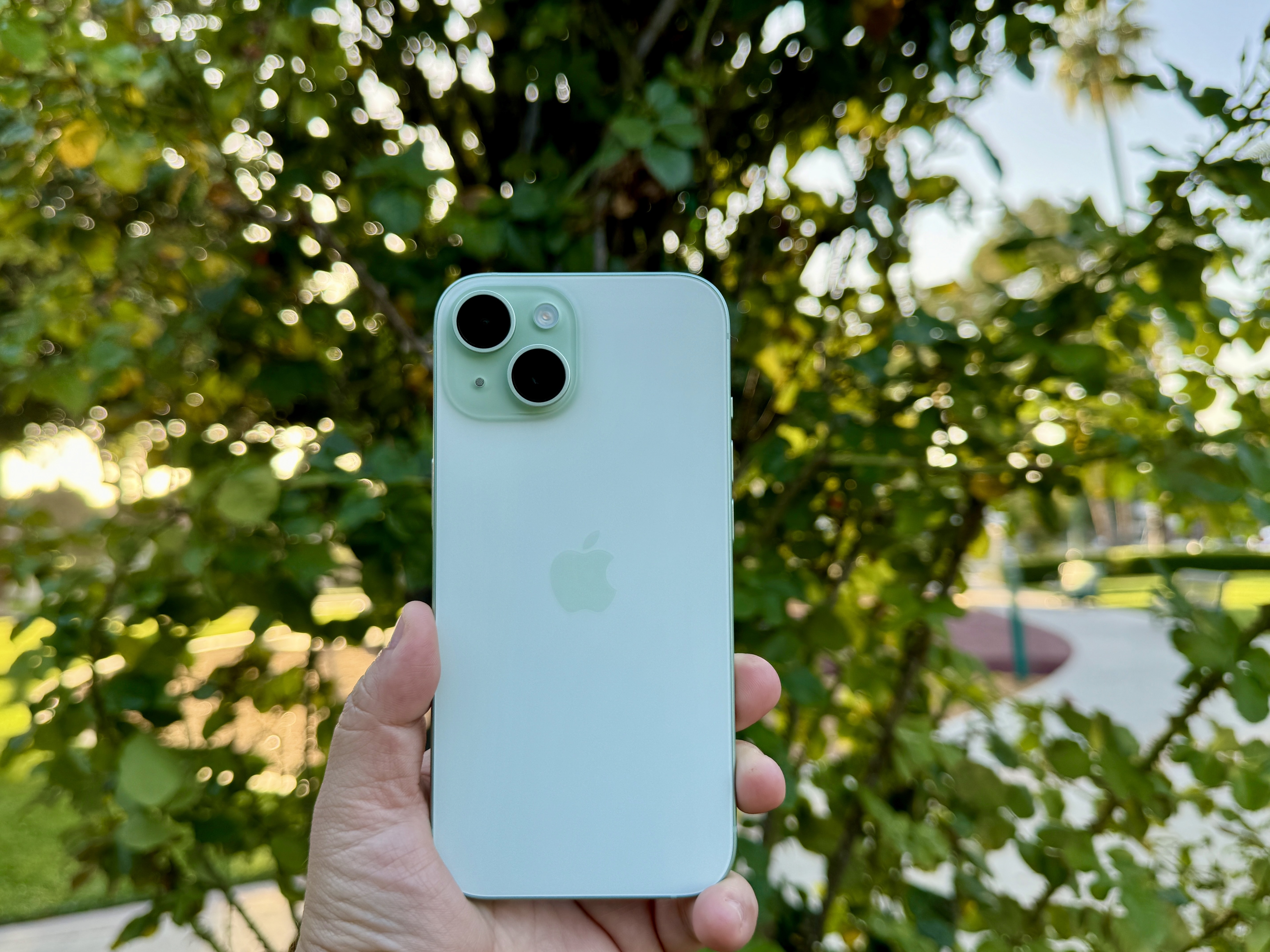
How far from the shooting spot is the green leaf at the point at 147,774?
0.89m

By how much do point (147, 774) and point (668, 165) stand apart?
0.89 m

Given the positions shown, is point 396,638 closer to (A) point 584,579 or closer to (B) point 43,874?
(A) point 584,579

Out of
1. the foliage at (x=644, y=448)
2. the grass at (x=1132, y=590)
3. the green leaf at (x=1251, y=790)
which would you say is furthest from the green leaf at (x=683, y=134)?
the grass at (x=1132, y=590)

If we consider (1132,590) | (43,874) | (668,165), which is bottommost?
(43,874)

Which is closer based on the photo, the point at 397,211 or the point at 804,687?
the point at 397,211

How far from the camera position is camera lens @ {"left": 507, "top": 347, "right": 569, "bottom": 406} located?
92 cm

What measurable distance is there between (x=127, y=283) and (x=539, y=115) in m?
0.71

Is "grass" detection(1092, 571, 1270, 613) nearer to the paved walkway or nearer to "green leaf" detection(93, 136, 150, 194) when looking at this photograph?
the paved walkway

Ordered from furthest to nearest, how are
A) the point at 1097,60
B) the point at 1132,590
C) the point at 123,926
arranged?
the point at 1097,60, the point at 1132,590, the point at 123,926

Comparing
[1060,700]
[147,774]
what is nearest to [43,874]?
[147,774]

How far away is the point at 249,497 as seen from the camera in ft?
3.05

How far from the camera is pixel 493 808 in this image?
89cm

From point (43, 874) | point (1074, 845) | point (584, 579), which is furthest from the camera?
point (43, 874)

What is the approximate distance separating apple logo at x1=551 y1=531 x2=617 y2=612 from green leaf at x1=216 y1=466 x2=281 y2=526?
1.07 feet
